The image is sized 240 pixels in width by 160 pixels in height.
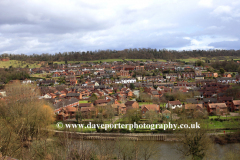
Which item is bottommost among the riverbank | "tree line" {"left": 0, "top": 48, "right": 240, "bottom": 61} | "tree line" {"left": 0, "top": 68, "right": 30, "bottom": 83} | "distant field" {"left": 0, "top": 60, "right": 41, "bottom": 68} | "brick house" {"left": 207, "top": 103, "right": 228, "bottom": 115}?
the riverbank

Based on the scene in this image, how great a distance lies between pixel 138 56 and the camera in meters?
70.7

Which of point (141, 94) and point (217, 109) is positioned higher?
point (141, 94)

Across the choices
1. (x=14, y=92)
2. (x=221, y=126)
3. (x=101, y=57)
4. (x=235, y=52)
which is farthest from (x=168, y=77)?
(x=235, y=52)

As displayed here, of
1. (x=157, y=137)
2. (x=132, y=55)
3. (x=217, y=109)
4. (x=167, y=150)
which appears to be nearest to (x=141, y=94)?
(x=217, y=109)

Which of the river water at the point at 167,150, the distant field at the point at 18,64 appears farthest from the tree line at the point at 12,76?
the river water at the point at 167,150

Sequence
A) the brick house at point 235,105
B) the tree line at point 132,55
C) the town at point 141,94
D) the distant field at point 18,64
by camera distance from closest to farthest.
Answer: the town at point 141,94, the brick house at point 235,105, the distant field at point 18,64, the tree line at point 132,55

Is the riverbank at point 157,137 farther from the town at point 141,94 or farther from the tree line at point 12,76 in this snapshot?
the tree line at point 12,76

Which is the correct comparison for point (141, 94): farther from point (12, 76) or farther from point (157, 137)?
point (12, 76)

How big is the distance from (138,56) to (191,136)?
6043 centimetres

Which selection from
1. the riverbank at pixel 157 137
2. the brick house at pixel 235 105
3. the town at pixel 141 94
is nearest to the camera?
the riverbank at pixel 157 137

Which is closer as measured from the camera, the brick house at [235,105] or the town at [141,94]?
the town at [141,94]

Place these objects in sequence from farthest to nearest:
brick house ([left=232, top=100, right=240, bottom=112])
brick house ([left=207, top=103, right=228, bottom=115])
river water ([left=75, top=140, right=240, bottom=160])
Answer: brick house ([left=232, top=100, right=240, bottom=112]) < brick house ([left=207, top=103, right=228, bottom=115]) < river water ([left=75, top=140, right=240, bottom=160])

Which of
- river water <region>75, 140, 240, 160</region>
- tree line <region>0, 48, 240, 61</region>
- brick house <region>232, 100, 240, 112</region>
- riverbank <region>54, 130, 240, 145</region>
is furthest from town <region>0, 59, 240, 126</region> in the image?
tree line <region>0, 48, 240, 61</region>

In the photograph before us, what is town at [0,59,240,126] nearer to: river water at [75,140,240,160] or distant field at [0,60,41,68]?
river water at [75,140,240,160]
